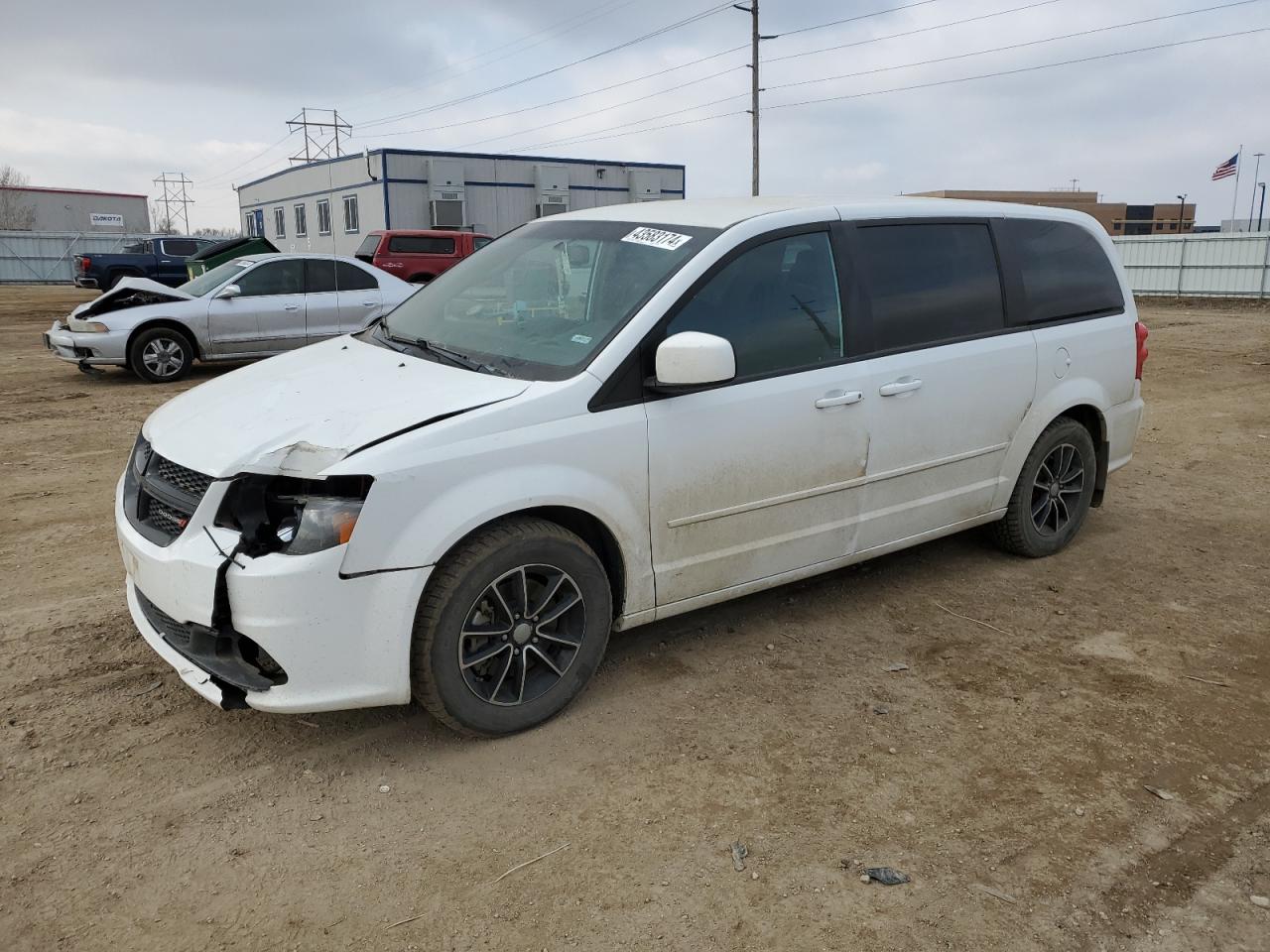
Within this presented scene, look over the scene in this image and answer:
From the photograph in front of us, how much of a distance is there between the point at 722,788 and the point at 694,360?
1.43 metres

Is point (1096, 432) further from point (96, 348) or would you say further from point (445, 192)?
point (445, 192)

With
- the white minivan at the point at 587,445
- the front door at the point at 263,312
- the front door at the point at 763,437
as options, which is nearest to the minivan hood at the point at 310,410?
the white minivan at the point at 587,445

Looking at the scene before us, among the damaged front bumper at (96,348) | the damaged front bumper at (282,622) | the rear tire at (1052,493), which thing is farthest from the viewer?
the damaged front bumper at (96,348)

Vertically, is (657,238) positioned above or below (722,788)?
above

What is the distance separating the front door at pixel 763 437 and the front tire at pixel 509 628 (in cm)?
37

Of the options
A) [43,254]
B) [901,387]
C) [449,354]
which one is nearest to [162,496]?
[449,354]

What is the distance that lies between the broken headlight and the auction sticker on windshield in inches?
62.5

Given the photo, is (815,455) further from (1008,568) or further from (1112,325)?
(1112,325)

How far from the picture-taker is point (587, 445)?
11.0 feet

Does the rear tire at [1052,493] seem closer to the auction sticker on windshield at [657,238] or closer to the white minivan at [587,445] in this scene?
the white minivan at [587,445]

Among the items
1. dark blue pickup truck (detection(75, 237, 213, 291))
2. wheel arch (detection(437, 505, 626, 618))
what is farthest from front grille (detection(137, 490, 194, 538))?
dark blue pickup truck (detection(75, 237, 213, 291))

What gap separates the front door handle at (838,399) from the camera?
395 centimetres

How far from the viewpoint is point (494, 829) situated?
2.92 metres

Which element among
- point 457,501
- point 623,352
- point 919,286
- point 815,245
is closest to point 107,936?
point 457,501
